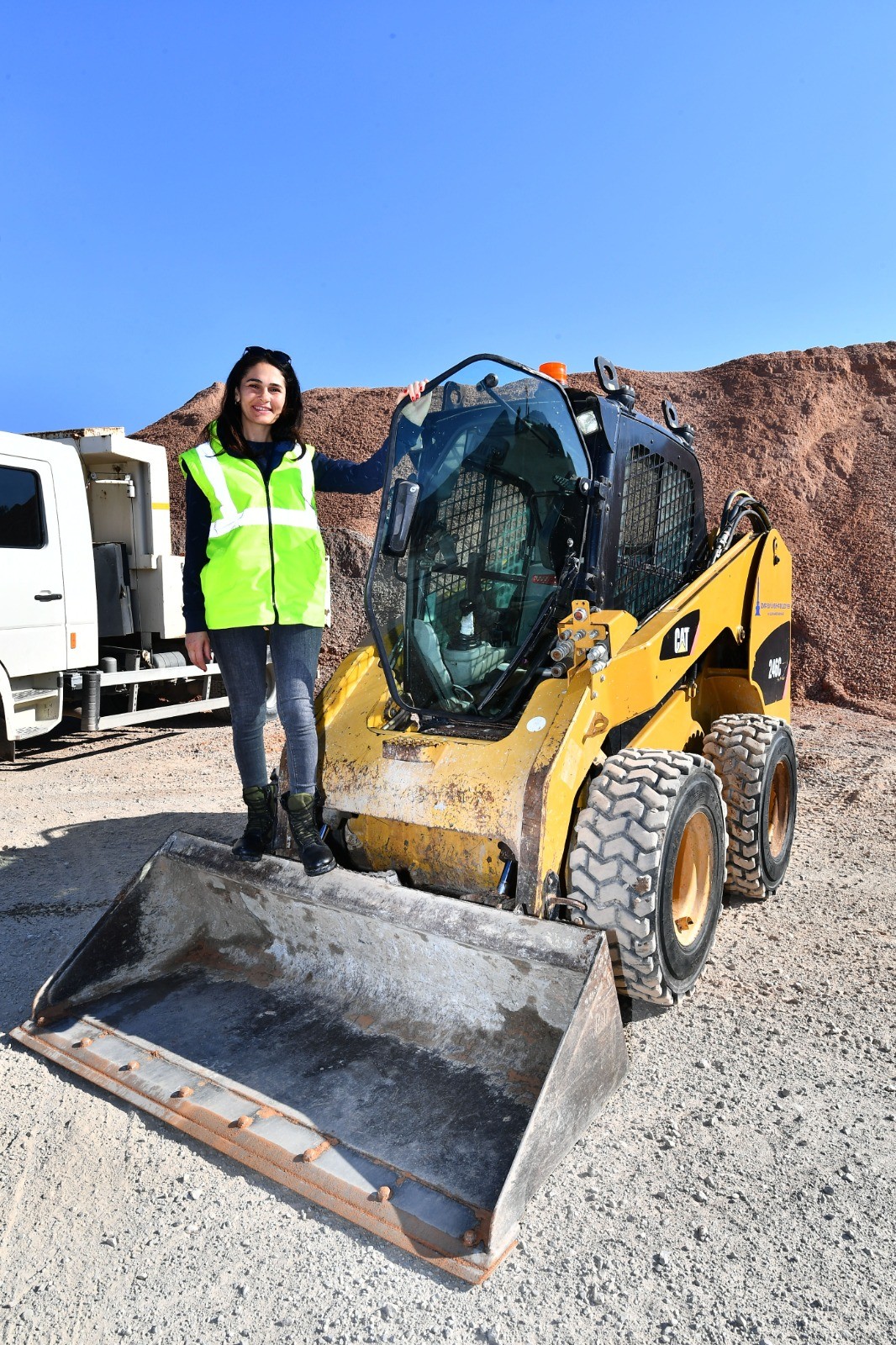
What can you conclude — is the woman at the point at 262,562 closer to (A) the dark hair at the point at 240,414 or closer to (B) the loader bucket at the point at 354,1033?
(A) the dark hair at the point at 240,414

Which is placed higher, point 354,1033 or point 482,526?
point 482,526

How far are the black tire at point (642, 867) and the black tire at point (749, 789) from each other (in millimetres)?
928

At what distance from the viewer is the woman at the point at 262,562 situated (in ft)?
10.7

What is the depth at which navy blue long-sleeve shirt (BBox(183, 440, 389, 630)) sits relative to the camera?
3330 millimetres

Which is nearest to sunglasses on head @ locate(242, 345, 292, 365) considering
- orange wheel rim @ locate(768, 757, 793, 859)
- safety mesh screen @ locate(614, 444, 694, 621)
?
safety mesh screen @ locate(614, 444, 694, 621)

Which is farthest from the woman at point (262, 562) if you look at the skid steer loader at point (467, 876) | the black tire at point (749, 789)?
the black tire at point (749, 789)

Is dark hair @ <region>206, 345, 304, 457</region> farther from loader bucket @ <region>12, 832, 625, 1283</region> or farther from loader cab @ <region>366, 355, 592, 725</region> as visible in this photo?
loader bucket @ <region>12, 832, 625, 1283</region>

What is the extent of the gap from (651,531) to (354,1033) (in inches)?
98.7

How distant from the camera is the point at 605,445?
11.8ft

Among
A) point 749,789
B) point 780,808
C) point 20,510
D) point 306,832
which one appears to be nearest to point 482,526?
point 306,832

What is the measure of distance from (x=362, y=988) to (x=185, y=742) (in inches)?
226

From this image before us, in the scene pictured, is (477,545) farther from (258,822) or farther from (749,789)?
(749,789)

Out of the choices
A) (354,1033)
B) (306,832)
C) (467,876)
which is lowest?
(354,1033)

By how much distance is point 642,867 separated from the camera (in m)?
2.98
